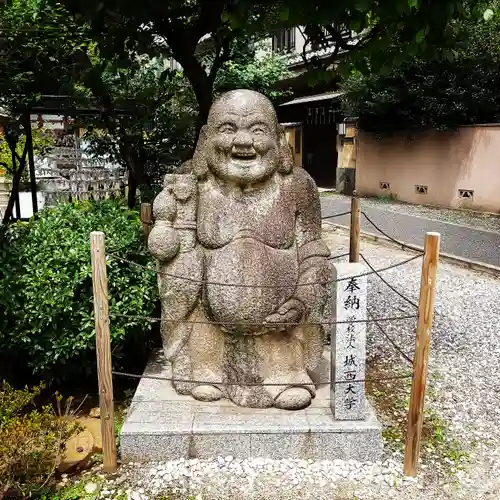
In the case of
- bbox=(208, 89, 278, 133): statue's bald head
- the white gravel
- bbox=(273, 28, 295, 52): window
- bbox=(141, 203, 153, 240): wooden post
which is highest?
bbox=(273, 28, 295, 52): window

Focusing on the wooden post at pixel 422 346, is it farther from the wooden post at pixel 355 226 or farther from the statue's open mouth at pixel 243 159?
the wooden post at pixel 355 226

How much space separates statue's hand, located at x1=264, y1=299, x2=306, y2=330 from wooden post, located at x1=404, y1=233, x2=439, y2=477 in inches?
32.9

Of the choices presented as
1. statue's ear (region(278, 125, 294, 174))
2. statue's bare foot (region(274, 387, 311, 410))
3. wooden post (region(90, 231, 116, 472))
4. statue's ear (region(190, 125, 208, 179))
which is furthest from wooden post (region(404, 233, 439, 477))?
wooden post (region(90, 231, 116, 472))

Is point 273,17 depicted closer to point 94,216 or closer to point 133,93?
point 133,93

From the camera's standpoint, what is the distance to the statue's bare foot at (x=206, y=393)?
3850 millimetres

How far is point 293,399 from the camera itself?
3.74 metres

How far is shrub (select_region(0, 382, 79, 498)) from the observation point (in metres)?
3.01

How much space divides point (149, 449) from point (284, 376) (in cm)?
104

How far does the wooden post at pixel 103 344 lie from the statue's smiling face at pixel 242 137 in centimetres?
105

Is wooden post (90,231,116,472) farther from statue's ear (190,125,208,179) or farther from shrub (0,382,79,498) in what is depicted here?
statue's ear (190,125,208,179)

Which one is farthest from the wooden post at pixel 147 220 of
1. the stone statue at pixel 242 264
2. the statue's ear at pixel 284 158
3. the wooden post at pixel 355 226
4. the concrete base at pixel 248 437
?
the wooden post at pixel 355 226

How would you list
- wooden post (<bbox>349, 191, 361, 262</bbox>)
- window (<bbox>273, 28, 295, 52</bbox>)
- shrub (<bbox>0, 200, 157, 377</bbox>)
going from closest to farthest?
shrub (<bbox>0, 200, 157, 377</bbox>), wooden post (<bbox>349, 191, 361, 262</bbox>), window (<bbox>273, 28, 295, 52</bbox>)

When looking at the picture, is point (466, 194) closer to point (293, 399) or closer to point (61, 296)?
point (293, 399)

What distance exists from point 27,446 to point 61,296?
1.18 metres
